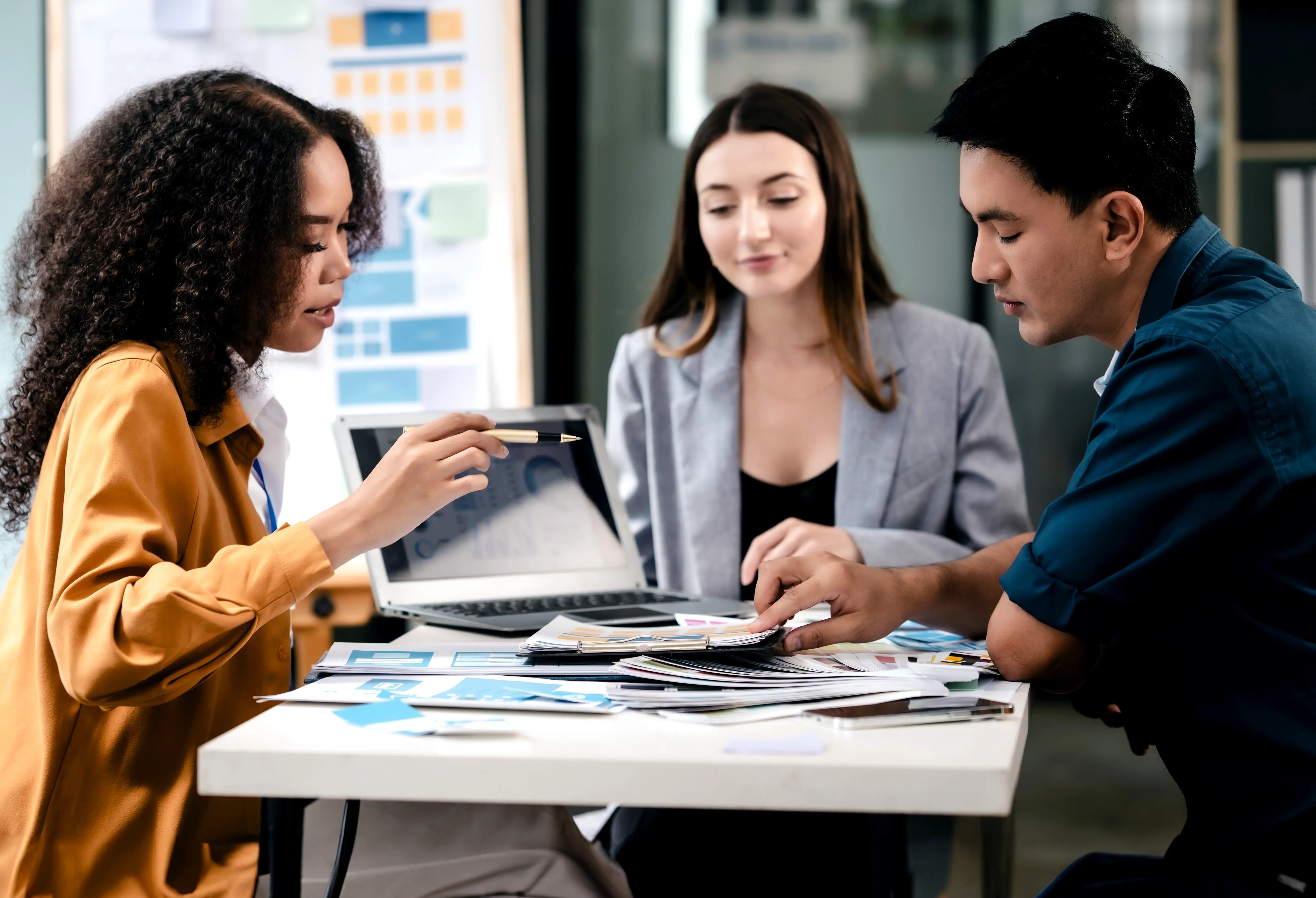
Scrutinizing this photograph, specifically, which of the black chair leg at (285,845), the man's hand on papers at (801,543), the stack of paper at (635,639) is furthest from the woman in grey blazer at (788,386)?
the black chair leg at (285,845)

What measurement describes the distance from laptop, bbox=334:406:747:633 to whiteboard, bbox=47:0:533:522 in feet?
3.38

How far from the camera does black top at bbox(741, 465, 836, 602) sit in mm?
1786

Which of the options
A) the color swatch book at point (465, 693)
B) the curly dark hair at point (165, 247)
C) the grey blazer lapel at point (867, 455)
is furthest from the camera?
the grey blazer lapel at point (867, 455)

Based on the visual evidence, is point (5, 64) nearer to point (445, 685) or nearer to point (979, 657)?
point (445, 685)

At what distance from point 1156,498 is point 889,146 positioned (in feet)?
7.61

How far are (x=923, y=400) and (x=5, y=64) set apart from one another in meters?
2.27

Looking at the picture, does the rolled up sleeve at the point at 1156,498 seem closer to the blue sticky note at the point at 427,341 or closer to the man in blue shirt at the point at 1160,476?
the man in blue shirt at the point at 1160,476

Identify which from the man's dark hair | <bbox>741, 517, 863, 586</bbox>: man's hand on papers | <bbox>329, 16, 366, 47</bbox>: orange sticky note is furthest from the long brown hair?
<bbox>329, 16, 366, 47</bbox>: orange sticky note

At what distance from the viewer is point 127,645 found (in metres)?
0.89

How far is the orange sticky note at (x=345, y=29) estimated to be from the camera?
8.36ft

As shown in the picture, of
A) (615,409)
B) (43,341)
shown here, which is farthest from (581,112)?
(43,341)

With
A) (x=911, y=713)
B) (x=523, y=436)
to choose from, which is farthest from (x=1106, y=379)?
(x=523, y=436)

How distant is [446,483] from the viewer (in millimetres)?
1056

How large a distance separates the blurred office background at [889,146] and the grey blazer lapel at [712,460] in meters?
0.97
